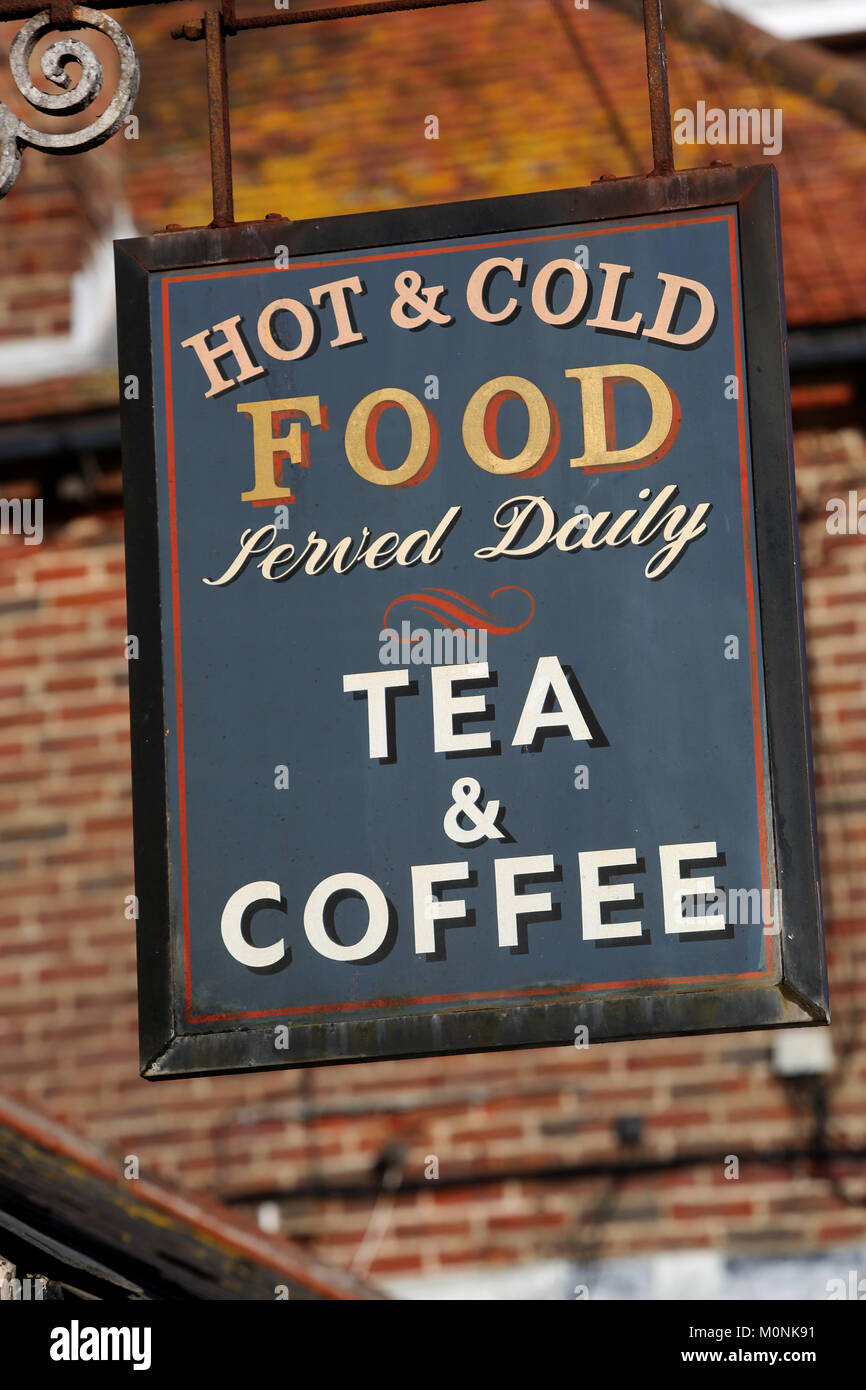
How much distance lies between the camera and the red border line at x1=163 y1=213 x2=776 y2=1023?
3703 millimetres

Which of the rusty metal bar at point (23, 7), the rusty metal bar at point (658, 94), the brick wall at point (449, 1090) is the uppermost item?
the rusty metal bar at point (23, 7)

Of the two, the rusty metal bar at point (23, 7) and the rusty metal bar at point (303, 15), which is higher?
the rusty metal bar at point (23, 7)

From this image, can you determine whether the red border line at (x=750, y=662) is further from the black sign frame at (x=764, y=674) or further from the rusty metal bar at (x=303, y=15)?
the rusty metal bar at (x=303, y=15)

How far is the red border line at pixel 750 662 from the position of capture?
12.1 feet

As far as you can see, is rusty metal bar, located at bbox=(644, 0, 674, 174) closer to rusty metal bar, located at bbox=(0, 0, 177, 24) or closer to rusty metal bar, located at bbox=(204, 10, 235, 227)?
rusty metal bar, located at bbox=(204, 10, 235, 227)

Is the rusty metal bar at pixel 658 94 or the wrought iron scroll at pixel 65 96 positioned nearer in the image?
the rusty metal bar at pixel 658 94

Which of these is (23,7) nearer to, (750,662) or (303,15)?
(303,15)

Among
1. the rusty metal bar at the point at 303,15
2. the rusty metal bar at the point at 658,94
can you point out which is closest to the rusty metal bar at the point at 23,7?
the rusty metal bar at the point at 303,15

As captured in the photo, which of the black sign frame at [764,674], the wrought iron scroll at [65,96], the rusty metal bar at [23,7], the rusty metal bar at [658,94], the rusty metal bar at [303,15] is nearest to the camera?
the black sign frame at [764,674]

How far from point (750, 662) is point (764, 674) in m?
0.04

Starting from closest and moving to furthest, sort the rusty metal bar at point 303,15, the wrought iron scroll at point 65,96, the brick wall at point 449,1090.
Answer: the wrought iron scroll at point 65,96
the rusty metal bar at point 303,15
the brick wall at point 449,1090

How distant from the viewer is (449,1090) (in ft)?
21.9

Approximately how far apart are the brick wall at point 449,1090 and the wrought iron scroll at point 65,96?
3006 mm

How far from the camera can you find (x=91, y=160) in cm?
798
